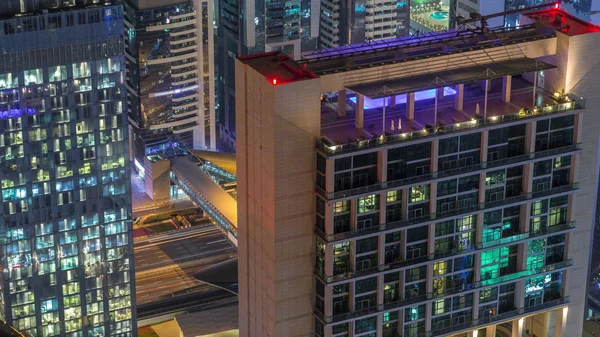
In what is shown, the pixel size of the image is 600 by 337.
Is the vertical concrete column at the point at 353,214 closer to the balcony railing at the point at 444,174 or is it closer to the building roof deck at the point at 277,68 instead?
the balcony railing at the point at 444,174

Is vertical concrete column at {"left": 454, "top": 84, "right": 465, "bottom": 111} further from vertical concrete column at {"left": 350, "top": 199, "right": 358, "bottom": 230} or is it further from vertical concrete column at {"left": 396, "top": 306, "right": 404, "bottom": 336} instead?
vertical concrete column at {"left": 396, "top": 306, "right": 404, "bottom": 336}

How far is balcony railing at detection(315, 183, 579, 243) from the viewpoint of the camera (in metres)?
165

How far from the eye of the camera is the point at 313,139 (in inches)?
6383

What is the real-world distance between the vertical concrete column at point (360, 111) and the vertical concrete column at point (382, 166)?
4077 millimetres

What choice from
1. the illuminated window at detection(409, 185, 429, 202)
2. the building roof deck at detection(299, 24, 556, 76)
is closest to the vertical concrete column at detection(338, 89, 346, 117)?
the building roof deck at detection(299, 24, 556, 76)

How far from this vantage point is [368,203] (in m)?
166

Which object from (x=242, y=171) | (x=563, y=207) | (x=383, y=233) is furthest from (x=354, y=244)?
(x=563, y=207)

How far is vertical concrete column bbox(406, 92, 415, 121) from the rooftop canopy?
77.8 inches

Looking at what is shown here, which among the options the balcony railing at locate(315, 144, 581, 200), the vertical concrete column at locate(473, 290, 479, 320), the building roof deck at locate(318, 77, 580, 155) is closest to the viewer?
the balcony railing at locate(315, 144, 581, 200)

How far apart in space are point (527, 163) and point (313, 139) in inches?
1030

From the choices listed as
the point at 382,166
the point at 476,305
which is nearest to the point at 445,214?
the point at 382,166

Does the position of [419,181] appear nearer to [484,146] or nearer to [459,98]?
[484,146]

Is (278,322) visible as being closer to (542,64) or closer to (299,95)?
(299,95)

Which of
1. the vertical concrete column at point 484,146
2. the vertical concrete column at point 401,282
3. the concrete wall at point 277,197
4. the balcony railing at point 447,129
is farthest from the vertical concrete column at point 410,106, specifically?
the vertical concrete column at point 401,282
